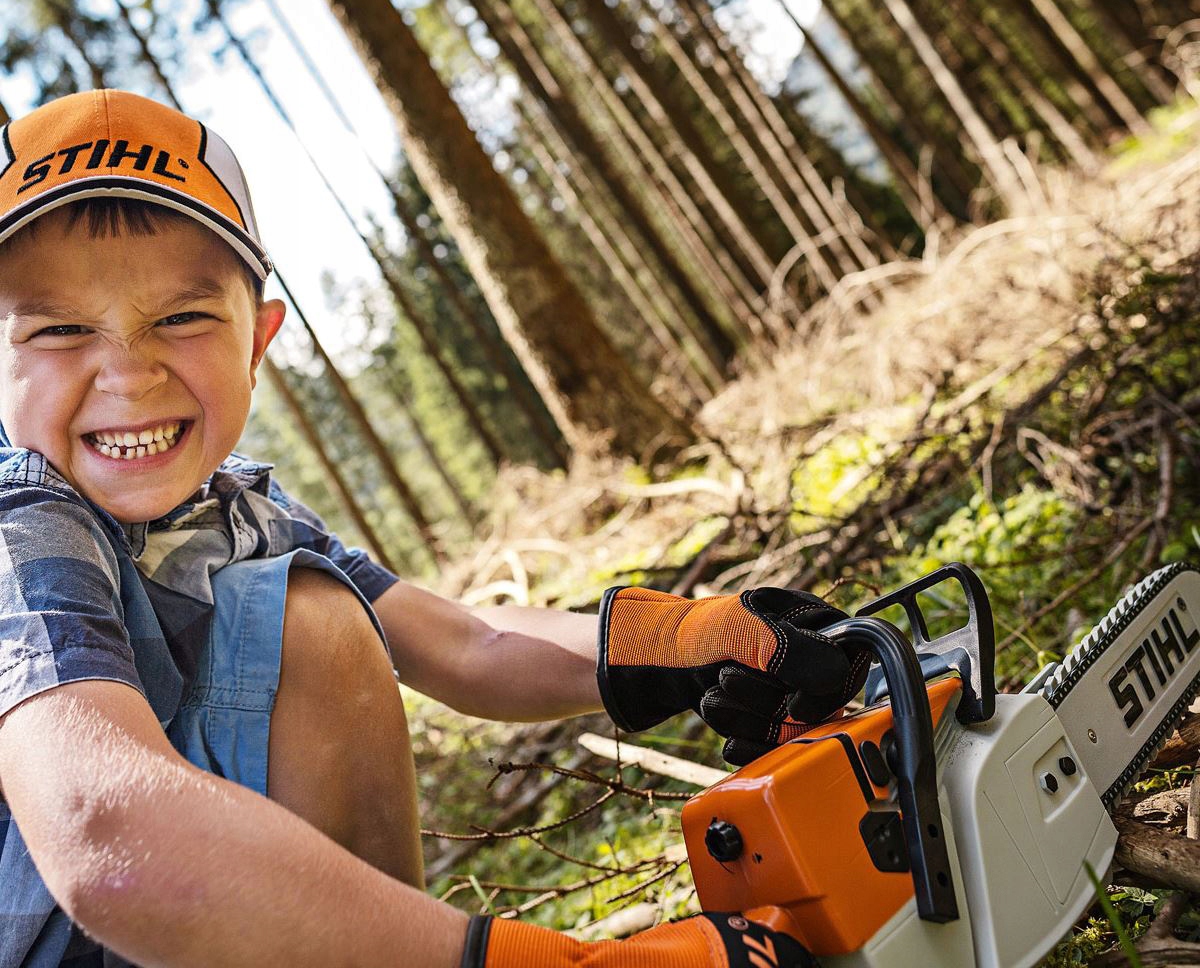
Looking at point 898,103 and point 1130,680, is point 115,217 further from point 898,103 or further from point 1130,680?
point 898,103

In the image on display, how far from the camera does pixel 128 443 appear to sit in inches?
60.1

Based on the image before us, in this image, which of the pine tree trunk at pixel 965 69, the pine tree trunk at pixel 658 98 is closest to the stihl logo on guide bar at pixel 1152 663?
the pine tree trunk at pixel 965 69

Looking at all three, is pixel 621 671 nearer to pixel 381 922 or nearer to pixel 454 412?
pixel 381 922

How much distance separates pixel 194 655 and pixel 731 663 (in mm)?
895

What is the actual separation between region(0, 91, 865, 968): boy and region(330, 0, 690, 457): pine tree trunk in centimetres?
513

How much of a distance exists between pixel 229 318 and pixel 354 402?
1561 cm

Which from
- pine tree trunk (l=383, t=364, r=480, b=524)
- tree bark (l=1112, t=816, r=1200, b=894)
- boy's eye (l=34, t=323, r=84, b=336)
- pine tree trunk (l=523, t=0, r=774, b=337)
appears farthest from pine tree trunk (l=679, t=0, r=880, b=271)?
boy's eye (l=34, t=323, r=84, b=336)

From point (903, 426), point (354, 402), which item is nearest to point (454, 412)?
point (354, 402)

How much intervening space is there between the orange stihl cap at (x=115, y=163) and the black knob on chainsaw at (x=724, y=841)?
1216 mm

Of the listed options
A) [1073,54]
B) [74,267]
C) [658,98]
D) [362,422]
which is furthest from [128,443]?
[1073,54]

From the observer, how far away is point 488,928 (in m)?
1.08

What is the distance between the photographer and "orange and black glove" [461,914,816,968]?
3.52 feet

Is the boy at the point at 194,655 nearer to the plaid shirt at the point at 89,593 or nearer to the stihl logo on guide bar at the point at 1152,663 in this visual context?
the plaid shirt at the point at 89,593

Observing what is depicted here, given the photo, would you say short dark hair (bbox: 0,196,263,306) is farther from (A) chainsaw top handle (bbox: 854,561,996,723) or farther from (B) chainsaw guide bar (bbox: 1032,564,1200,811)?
(B) chainsaw guide bar (bbox: 1032,564,1200,811)
